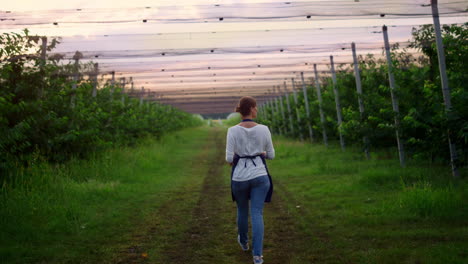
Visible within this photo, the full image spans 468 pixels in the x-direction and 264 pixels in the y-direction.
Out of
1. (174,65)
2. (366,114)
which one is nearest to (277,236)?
(366,114)

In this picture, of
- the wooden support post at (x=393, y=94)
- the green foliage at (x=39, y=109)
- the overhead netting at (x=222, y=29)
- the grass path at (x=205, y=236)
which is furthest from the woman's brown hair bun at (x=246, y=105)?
the wooden support post at (x=393, y=94)

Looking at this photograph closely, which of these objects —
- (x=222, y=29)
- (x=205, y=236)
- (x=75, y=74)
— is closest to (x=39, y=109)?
(x=205, y=236)

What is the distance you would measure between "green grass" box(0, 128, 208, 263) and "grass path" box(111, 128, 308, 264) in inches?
13.5

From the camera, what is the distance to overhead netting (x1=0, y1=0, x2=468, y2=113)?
11.3 meters

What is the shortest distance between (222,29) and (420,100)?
6005mm

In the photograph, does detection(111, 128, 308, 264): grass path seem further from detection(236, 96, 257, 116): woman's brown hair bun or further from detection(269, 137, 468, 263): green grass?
detection(236, 96, 257, 116): woman's brown hair bun

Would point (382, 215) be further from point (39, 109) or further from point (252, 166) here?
point (39, 109)

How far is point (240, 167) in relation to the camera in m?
5.19

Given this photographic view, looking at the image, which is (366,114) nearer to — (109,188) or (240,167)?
(109,188)

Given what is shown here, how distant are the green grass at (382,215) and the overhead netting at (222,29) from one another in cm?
374

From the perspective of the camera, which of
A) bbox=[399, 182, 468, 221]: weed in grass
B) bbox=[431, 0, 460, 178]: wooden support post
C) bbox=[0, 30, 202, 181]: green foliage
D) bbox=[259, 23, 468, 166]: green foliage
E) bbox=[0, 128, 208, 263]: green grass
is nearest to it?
bbox=[0, 128, 208, 263]: green grass

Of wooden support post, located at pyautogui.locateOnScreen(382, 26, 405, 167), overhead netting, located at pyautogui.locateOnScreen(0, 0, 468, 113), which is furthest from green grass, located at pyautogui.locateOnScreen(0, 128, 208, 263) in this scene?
wooden support post, located at pyautogui.locateOnScreen(382, 26, 405, 167)

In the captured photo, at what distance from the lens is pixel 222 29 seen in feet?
47.8

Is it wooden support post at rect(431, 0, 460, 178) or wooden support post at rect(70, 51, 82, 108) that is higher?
wooden support post at rect(70, 51, 82, 108)
